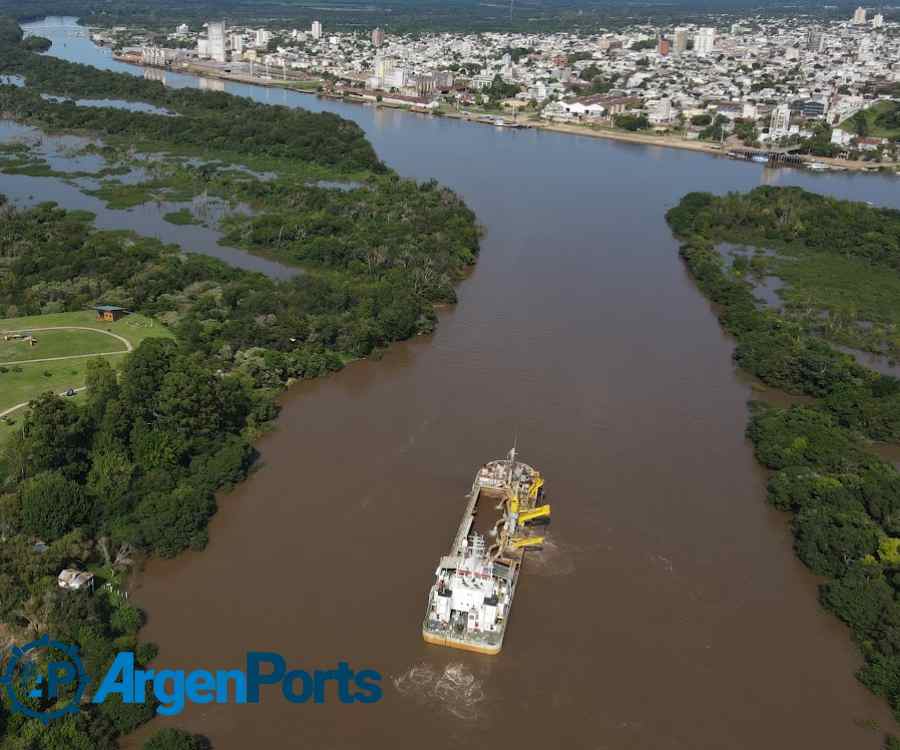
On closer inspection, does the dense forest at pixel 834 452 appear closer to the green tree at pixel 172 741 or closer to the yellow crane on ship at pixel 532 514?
the yellow crane on ship at pixel 532 514

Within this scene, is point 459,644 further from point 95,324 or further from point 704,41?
point 704,41

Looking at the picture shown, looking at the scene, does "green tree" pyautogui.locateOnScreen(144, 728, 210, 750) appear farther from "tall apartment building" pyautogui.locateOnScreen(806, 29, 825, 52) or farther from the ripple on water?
"tall apartment building" pyautogui.locateOnScreen(806, 29, 825, 52)

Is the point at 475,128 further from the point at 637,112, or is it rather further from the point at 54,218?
the point at 54,218

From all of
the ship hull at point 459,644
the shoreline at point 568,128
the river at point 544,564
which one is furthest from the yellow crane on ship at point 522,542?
the shoreline at point 568,128

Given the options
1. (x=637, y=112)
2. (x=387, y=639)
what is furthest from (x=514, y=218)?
(x=637, y=112)

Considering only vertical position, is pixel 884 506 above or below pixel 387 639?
above

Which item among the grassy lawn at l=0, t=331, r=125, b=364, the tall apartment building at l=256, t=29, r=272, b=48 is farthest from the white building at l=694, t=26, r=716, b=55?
the grassy lawn at l=0, t=331, r=125, b=364

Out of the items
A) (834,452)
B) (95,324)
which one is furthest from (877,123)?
(95,324)
